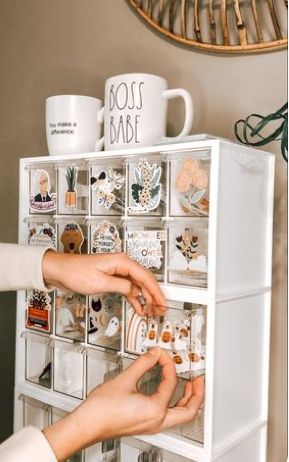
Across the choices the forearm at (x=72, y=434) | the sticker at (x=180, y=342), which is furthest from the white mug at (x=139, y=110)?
the forearm at (x=72, y=434)

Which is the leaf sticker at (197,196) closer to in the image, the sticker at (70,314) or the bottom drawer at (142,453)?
the sticker at (70,314)

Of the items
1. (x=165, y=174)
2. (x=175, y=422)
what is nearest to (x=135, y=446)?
(x=175, y=422)

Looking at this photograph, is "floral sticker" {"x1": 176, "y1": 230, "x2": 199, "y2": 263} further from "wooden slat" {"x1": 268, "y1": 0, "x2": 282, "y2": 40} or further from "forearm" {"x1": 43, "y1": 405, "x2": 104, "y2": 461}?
"wooden slat" {"x1": 268, "y1": 0, "x2": 282, "y2": 40}

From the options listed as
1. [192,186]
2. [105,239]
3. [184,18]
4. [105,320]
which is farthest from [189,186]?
[184,18]

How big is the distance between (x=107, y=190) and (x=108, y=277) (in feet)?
0.62

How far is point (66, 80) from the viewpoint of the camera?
1.39 meters

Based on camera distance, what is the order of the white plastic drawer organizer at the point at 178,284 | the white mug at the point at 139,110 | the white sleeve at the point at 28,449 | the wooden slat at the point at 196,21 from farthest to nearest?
the wooden slat at the point at 196,21 < the white mug at the point at 139,110 < the white plastic drawer organizer at the point at 178,284 < the white sleeve at the point at 28,449

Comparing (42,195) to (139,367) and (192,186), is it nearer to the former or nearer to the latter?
(192,186)

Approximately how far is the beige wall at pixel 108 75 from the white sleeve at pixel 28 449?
500mm

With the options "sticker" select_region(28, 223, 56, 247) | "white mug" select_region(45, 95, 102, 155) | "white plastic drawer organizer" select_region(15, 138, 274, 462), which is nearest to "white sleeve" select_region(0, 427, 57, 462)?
"white plastic drawer organizer" select_region(15, 138, 274, 462)

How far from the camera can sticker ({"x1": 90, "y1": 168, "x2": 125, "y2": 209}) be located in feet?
3.30

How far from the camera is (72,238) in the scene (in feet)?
3.56

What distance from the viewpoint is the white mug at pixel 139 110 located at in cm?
99

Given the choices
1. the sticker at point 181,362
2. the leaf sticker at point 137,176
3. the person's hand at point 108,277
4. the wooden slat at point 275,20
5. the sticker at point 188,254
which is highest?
the wooden slat at point 275,20
